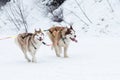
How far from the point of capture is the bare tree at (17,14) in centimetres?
2216

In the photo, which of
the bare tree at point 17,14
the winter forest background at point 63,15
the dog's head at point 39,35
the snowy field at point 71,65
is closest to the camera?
the snowy field at point 71,65

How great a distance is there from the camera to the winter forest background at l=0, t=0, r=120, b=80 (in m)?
8.83

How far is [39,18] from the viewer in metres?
22.6

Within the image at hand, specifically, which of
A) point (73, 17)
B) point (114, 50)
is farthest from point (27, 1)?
point (114, 50)

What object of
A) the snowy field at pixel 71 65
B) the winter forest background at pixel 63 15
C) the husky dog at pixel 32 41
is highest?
the winter forest background at pixel 63 15

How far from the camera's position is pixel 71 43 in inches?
576

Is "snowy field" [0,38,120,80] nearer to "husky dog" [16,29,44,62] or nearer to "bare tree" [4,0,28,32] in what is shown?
"husky dog" [16,29,44,62]

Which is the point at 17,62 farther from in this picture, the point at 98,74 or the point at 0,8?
the point at 0,8

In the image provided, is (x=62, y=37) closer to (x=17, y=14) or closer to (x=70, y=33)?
(x=70, y=33)

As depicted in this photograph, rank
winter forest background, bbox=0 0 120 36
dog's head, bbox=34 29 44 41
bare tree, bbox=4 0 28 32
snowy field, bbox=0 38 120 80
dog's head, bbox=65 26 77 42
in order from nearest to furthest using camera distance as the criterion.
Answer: snowy field, bbox=0 38 120 80 < dog's head, bbox=34 29 44 41 < dog's head, bbox=65 26 77 42 < winter forest background, bbox=0 0 120 36 < bare tree, bbox=4 0 28 32

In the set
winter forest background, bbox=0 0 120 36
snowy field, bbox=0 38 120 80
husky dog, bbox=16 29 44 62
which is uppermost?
winter forest background, bbox=0 0 120 36

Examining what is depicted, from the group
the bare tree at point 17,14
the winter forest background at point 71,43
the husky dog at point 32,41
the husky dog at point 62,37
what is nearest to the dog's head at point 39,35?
the husky dog at point 32,41

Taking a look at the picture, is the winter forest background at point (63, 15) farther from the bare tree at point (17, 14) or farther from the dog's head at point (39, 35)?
the dog's head at point (39, 35)

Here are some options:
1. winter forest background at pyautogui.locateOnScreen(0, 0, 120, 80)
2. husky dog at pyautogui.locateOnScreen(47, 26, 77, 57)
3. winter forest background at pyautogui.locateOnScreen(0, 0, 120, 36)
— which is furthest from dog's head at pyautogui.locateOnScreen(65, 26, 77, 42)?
winter forest background at pyautogui.locateOnScreen(0, 0, 120, 36)
